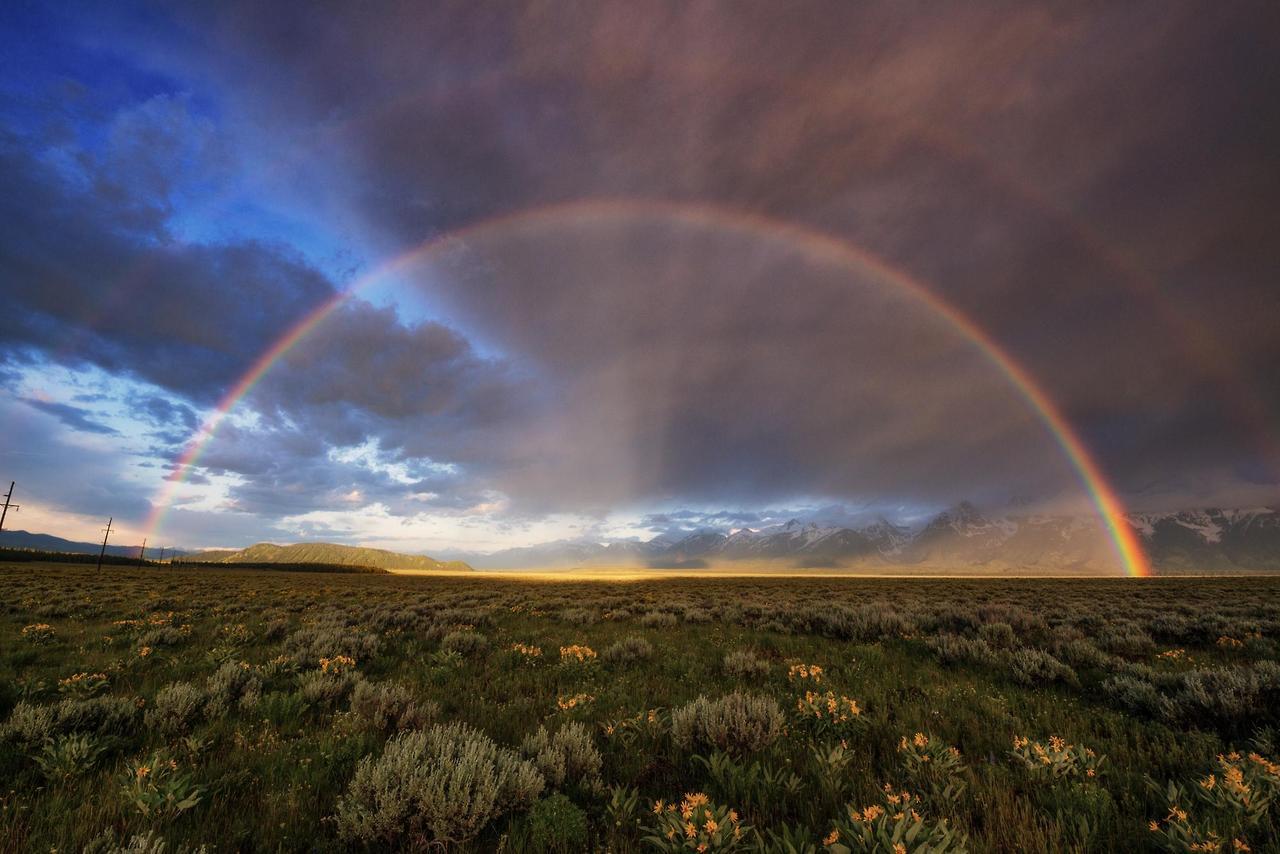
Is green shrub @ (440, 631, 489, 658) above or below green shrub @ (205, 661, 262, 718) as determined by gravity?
below

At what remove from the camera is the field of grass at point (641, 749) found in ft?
11.6

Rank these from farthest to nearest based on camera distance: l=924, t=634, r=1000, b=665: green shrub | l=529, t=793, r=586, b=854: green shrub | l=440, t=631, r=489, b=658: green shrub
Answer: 1. l=440, t=631, r=489, b=658: green shrub
2. l=924, t=634, r=1000, b=665: green shrub
3. l=529, t=793, r=586, b=854: green shrub

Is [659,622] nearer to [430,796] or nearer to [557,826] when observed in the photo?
[557,826]

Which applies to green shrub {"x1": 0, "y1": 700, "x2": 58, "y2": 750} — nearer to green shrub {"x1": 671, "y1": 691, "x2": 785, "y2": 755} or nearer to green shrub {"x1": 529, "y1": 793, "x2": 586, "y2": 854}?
green shrub {"x1": 529, "y1": 793, "x2": 586, "y2": 854}

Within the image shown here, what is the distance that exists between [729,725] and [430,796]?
306 cm

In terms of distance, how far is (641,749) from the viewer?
5227 mm

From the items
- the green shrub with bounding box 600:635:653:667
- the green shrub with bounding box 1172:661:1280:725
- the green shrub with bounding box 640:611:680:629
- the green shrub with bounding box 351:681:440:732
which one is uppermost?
the green shrub with bounding box 1172:661:1280:725

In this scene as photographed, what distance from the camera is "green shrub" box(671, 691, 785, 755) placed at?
5.04 metres

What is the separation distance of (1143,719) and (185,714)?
1191cm

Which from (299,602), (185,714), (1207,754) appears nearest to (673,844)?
(1207,754)

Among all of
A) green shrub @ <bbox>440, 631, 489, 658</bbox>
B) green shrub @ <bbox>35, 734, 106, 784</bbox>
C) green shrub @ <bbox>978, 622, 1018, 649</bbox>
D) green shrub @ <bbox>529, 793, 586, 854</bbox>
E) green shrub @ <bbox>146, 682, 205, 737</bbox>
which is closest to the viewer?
green shrub @ <bbox>529, 793, 586, 854</bbox>

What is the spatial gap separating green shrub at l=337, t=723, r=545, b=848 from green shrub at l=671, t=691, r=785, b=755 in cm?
180

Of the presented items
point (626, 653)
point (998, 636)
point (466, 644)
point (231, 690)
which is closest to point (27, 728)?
point (231, 690)

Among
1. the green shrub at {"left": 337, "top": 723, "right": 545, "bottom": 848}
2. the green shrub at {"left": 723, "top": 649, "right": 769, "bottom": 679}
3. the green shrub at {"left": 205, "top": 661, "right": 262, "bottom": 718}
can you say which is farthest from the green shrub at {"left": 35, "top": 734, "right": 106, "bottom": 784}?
the green shrub at {"left": 723, "top": 649, "right": 769, "bottom": 679}
